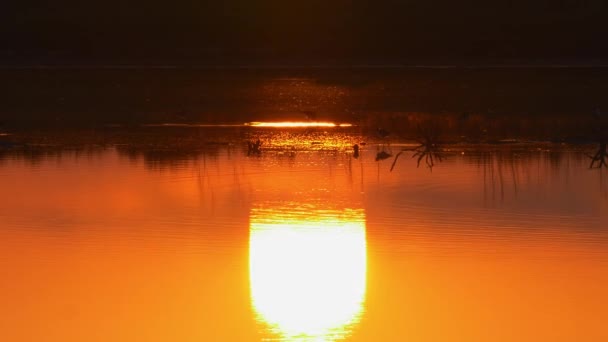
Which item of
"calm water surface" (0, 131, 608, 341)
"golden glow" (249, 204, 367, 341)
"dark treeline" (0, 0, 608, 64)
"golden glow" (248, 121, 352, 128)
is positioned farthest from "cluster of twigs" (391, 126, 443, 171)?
"dark treeline" (0, 0, 608, 64)

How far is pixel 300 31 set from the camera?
41938 millimetres

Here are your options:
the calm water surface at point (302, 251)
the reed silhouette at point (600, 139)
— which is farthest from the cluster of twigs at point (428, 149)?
the reed silhouette at point (600, 139)

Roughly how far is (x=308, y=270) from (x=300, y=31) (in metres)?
33.2

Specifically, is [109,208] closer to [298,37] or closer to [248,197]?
[248,197]

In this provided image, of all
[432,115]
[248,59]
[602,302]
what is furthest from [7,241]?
[248,59]

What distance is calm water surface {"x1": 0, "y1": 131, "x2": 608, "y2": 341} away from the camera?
25.3 ft

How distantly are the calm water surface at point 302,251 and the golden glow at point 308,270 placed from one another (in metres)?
0.02

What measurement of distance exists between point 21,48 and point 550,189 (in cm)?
A: 2882

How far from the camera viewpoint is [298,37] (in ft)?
136

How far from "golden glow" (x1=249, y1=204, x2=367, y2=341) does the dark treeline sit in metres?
28.4

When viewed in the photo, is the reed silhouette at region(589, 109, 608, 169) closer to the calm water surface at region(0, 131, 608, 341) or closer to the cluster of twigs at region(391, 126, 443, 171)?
the calm water surface at region(0, 131, 608, 341)

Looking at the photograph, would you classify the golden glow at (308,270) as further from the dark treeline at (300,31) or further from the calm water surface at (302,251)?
the dark treeline at (300,31)

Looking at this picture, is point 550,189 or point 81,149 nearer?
point 550,189

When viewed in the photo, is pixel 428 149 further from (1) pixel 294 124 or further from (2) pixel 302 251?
(2) pixel 302 251
